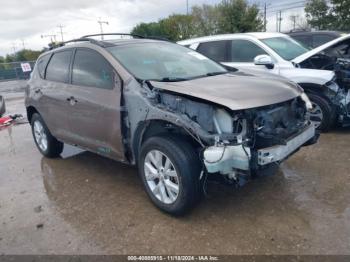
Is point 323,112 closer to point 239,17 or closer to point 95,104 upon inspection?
point 95,104

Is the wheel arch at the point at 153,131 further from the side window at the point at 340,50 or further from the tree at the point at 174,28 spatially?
the tree at the point at 174,28

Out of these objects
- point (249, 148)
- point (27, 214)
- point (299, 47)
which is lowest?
point (27, 214)

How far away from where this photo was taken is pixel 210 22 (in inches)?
1738

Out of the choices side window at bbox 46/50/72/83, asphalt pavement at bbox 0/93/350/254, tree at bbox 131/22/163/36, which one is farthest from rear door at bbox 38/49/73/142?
tree at bbox 131/22/163/36

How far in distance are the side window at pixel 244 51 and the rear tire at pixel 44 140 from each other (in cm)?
381

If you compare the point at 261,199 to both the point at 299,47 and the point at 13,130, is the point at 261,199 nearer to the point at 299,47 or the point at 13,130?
the point at 299,47

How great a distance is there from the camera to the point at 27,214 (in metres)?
3.82

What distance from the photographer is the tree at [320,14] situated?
2792cm

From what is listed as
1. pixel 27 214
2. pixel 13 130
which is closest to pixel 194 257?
pixel 27 214

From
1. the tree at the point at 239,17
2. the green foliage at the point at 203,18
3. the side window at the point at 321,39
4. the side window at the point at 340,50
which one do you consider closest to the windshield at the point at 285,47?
the side window at the point at 340,50

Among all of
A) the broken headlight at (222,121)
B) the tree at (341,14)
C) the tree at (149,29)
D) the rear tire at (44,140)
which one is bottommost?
the rear tire at (44,140)

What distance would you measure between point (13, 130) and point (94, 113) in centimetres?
506

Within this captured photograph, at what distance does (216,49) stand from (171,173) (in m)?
4.49

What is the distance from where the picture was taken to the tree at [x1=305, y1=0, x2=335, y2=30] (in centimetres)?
2792
